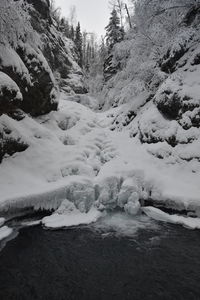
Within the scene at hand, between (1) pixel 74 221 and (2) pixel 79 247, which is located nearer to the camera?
(2) pixel 79 247

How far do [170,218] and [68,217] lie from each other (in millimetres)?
3190

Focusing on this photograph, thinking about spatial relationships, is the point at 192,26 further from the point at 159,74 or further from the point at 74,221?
the point at 74,221

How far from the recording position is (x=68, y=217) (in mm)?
7875

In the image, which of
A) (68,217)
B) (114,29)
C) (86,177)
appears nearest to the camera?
(68,217)

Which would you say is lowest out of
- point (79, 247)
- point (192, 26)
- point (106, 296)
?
point (106, 296)

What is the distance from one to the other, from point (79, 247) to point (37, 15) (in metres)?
23.2

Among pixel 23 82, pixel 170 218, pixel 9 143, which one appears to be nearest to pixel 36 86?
pixel 23 82

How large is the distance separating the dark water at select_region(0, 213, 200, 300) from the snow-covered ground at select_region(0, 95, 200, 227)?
3.04 ft

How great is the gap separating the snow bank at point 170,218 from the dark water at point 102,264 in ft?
0.70

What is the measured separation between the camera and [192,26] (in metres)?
11.7

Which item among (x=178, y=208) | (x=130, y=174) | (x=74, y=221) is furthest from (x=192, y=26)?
(x=74, y=221)

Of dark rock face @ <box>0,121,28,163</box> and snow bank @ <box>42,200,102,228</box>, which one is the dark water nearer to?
snow bank @ <box>42,200,102,228</box>

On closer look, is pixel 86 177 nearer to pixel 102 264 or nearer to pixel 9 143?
pixel 9 143

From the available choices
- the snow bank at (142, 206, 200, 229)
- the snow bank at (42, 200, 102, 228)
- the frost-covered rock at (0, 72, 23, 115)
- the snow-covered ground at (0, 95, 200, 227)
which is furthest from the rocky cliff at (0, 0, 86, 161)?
the snow bank at (142, 206, 200, 229)
